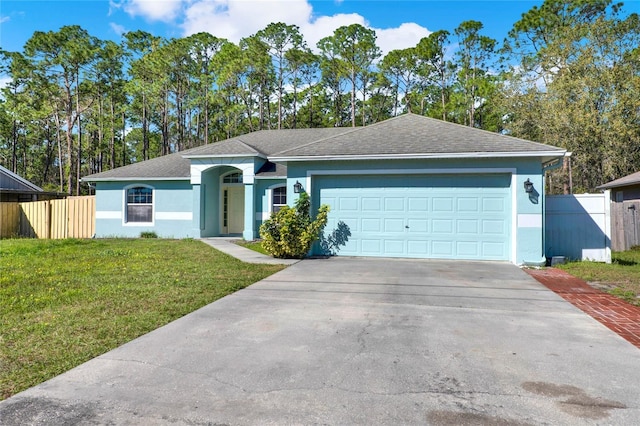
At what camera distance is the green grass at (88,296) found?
3.75 meters

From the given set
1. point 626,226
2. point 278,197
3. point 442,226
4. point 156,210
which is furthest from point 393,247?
point 156,210

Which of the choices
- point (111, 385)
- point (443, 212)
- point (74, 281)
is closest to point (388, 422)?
point (111, 385)

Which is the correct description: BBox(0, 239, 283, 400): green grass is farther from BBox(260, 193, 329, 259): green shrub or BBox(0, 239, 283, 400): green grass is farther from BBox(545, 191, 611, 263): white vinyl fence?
BBox(545, 191, 611, 263): white vinyl fence

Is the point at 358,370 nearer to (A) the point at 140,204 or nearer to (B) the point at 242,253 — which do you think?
(B) the point at 242,253

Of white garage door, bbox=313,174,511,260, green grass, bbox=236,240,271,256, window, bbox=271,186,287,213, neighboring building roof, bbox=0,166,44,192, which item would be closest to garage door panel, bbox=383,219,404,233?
white garage door, bbox=313,174,511,260

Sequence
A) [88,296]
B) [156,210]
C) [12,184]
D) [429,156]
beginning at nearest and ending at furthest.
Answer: [88,296] → [429,156] → [156,210] → [12,184]

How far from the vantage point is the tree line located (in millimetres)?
21297

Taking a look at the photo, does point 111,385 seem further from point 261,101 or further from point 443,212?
point 261,101

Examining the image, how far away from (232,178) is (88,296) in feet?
36.7

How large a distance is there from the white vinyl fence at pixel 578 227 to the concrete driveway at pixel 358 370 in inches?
218

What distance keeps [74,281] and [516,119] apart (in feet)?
80.8

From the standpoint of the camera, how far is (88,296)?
606 centimetres

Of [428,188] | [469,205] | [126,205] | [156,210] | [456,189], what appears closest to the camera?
[469,205]

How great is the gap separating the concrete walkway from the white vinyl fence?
7.10 metres
